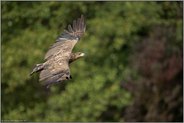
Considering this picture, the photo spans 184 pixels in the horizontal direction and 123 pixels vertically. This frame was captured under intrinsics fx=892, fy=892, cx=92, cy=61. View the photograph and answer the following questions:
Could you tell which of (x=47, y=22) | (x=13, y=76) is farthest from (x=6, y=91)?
(x=47, y=22)

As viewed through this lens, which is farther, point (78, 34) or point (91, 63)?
point (91, 63)

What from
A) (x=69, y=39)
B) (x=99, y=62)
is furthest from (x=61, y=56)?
(x=99, y=62)

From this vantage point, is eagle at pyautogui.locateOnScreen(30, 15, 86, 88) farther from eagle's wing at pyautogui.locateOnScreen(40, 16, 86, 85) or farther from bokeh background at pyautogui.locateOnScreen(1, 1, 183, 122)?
bokeh background at pyautogui.locateOnScreen(1, 1, 183, 122)

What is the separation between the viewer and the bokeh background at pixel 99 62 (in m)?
18.9

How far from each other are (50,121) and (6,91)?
1.25 meters

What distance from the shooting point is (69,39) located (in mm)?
12523

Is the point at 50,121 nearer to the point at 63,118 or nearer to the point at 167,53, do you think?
the point at 63,118

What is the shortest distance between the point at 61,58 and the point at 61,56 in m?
0.18

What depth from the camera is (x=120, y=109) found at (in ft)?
67.9

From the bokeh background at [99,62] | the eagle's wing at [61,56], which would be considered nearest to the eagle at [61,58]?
the eagle's wing at [61,56]

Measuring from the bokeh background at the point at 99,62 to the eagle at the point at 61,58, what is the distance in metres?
6.08

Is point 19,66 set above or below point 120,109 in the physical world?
above

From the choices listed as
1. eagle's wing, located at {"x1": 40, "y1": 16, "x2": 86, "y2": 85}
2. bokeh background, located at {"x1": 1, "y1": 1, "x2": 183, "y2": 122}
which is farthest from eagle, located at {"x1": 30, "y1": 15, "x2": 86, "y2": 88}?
bokeh background, located at {"x1": 1, "y1": 1, "x2": 183, "y2": 122}

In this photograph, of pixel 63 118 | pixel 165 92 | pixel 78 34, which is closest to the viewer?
pixel 78 34
